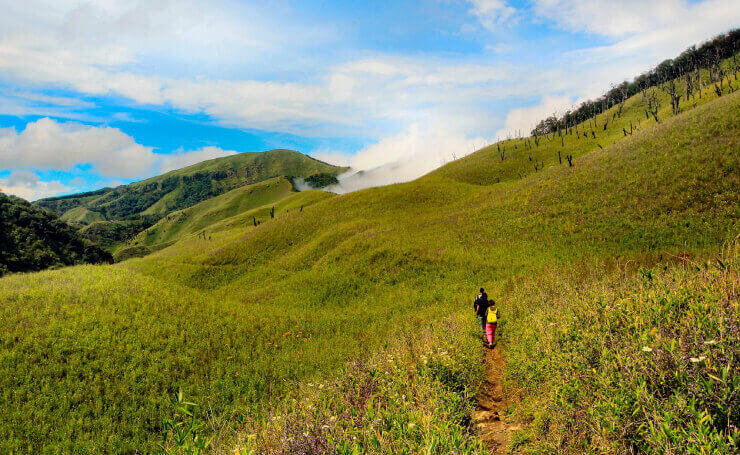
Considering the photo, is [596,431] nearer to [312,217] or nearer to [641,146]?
[641,146]

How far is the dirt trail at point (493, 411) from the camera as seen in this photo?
575 centimetres

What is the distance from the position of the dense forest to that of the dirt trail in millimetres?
142449

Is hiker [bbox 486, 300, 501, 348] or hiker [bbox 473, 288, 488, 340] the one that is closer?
hiker [bbox 486, 300, 501, 348]

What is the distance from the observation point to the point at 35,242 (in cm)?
7925

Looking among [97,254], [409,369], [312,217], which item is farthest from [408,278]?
[97,254]

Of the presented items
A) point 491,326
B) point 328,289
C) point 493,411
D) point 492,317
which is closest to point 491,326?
point 491,326

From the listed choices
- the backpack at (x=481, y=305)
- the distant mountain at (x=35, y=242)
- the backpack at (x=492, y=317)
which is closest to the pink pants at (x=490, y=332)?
the backpack at (x=492, y=317)

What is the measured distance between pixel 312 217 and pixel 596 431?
60395 millimetres

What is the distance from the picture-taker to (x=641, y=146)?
40656 mm

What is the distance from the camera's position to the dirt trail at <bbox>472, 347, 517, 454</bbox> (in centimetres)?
575

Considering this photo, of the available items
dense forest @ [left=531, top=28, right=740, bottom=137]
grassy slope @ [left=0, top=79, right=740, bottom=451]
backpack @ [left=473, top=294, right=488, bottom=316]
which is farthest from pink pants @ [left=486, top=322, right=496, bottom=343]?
dense forest @ [left=531, top=28, right=740, bottom=137]

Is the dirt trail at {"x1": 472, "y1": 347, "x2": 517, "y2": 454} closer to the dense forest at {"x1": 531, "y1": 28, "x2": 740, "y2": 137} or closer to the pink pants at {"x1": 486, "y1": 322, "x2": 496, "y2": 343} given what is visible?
the pink pants at {"x1": 486, "y1": 322, "x2": 496, "y2": 343}

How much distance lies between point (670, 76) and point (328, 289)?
658ft

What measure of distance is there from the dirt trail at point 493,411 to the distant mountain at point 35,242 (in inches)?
3469
